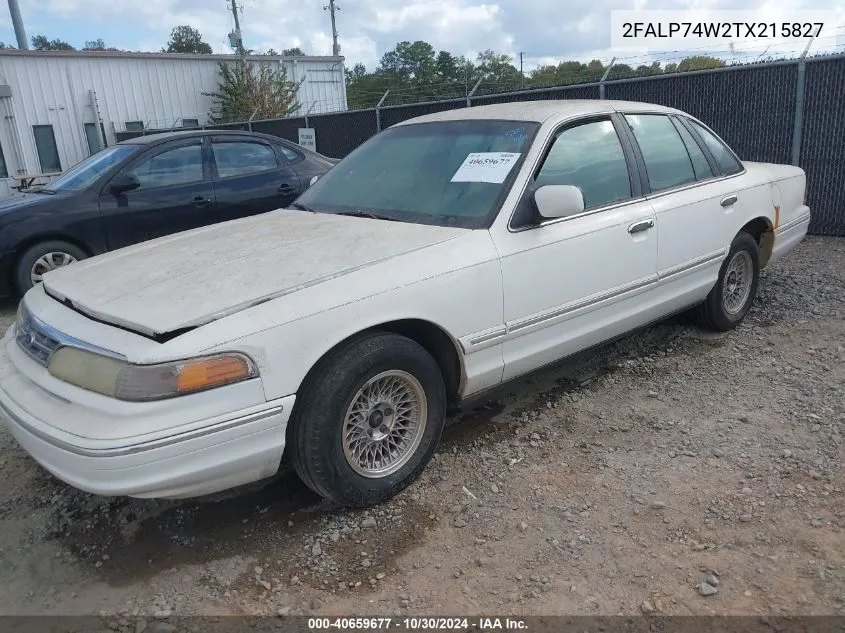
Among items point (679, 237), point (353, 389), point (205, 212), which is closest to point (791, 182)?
point (679, 237)

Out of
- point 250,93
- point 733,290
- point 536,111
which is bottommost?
point 733,290

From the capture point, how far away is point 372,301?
9.05 feet

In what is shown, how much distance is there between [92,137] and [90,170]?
48.0ft

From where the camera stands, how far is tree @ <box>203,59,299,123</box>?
2153cm

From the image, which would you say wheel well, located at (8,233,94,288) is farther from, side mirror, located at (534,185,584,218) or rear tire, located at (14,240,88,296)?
side mirror, located at (534,185,584,218)

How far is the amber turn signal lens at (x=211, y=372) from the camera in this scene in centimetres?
236

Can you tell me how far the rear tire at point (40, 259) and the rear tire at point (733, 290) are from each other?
542 cm

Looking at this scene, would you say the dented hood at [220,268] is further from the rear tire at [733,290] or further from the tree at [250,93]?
the tree at [250,93]

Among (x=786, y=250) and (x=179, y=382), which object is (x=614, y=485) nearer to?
(x=179, y=382)

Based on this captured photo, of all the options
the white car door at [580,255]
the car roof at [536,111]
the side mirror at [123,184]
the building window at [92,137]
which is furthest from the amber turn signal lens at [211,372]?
the building window at [92,137]

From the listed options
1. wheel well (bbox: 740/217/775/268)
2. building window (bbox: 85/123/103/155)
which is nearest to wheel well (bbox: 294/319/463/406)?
wheel well (bbox: 740/217/775/268)

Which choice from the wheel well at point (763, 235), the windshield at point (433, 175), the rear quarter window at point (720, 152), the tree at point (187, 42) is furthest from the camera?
the tree at point (187, 42)

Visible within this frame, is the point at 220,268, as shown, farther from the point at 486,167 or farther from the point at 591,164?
the point at 591,164

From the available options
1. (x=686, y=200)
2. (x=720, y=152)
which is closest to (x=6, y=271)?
(x=686, y=200)
